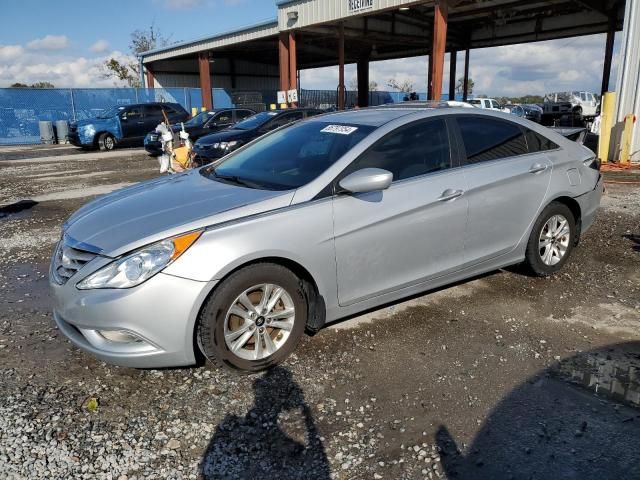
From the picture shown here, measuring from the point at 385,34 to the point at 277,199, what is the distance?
2571 centimetres

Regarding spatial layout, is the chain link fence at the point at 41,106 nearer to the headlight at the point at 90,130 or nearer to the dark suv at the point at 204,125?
the headlight at the point at 90,130

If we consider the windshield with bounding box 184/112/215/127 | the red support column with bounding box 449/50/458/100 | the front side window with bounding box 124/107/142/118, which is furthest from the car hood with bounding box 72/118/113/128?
the red support column with bounding box 449/50/458/100

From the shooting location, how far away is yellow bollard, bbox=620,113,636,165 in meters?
11.5

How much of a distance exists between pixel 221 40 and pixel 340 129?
25039 mm

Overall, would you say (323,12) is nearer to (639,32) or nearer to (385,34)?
(385,34)

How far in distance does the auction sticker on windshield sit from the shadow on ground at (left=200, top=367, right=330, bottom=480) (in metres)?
1.93

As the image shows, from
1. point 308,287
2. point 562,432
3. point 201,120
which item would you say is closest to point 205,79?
point 201,120

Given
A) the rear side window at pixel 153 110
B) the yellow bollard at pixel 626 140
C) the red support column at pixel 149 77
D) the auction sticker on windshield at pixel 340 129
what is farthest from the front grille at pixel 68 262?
the red support column at pixel 149 77

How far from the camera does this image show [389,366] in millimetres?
3383

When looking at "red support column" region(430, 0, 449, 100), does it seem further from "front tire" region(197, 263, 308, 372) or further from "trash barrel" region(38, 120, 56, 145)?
"trash barrel" region(38, 120, 56, 145)

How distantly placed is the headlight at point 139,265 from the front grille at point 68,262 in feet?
0.52

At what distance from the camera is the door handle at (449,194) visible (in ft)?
12.6

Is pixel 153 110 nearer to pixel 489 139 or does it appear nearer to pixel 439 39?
pixel 439 39

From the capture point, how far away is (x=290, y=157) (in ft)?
13.0
